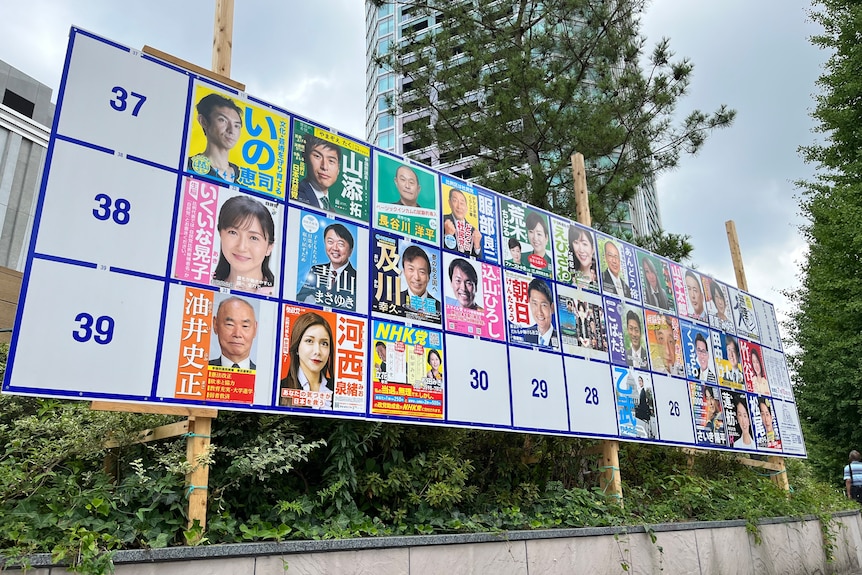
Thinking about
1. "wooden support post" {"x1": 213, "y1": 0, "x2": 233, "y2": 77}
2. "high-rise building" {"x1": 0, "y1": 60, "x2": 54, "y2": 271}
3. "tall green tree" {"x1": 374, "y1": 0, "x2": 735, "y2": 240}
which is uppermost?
"high-rise building" {"x1": 0, "y1": 60, "x2": 54, "y2": 271}

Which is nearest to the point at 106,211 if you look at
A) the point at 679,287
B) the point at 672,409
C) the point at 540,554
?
the point at 540,554

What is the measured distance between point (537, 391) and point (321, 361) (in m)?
2.51

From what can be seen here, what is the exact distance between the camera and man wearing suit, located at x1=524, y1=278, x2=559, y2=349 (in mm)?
6879

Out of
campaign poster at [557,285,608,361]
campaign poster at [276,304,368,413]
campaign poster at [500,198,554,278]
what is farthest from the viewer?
campaign poster at [557,285,608,361]

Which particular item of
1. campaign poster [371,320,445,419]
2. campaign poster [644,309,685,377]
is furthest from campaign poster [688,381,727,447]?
campaign poster [371,320,445,419]

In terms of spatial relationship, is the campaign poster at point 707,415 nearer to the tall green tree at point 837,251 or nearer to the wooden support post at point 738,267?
the wooden support post at point 738,267

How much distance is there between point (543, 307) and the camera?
711cm

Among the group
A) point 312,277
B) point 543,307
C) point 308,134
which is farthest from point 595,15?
point 312,277

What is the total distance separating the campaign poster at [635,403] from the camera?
295 inches

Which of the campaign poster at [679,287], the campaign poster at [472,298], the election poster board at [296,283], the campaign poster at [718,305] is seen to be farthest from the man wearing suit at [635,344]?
the campaign poster at [472,298]

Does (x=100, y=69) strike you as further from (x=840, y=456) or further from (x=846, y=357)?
(x=840, y=456)

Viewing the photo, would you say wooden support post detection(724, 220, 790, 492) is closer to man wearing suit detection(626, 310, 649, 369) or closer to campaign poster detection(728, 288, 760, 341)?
campaign poster detection(728, 288, 760, 341)

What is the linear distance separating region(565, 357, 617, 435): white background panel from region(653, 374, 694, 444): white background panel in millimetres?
887

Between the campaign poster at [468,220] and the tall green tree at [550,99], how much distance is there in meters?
3.83
